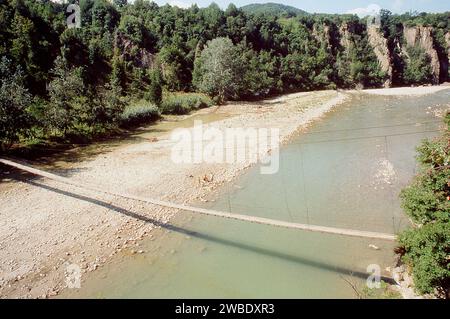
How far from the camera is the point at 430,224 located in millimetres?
9836

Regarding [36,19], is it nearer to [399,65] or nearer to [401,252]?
[401,252]

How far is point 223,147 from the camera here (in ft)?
88.3

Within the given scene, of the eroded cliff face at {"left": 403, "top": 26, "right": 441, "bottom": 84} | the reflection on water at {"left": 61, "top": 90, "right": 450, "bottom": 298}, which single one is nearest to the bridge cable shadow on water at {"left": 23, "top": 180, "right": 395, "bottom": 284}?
the reflection on water at {"left": 61, "top": 90, "right": 450, "bottom": 298}

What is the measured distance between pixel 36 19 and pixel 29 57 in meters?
12.0

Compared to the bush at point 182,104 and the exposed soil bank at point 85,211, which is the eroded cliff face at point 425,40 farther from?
the exposed soil bank at point 85,211

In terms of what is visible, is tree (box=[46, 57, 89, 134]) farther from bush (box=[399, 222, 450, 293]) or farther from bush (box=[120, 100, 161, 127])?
bush (box=[399, 222, 450, 293])

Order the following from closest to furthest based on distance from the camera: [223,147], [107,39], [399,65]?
[223,147] → [107,39] → [399,65]

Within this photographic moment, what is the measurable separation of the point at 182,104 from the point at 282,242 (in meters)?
31.0

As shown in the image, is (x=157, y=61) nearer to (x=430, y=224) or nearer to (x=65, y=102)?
(x=65, y=102)

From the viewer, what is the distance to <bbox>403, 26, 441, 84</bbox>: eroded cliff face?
96.4m

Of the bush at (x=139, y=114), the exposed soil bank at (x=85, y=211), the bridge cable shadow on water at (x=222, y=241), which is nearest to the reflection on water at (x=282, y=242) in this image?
the bridge cable shadow on water at (x=222, y=241)
